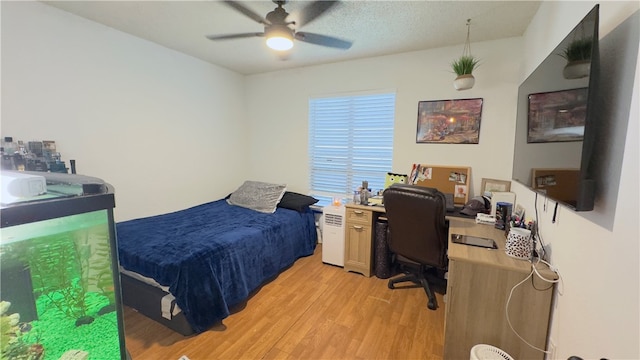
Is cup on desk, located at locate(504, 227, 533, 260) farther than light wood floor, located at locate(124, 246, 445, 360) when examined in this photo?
No

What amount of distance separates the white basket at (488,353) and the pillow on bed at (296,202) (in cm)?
228

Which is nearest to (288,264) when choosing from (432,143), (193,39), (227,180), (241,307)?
(241,307)

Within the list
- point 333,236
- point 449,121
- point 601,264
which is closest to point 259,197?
point 333,236

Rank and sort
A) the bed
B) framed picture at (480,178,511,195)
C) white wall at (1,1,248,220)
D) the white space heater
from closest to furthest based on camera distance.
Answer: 1. the bed
2. white wall at (1,1,248,220)
3. framed picture at (480,178,511,195)
4. the white space heater

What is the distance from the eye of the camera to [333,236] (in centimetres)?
311

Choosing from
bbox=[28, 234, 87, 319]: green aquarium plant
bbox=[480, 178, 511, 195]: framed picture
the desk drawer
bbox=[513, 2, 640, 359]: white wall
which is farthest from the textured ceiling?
bbox=[28, 234, 87, 319]: green aquarium plant

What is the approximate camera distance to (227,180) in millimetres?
4129

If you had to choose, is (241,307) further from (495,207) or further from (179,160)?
(495,207)

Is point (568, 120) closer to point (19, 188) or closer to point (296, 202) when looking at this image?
point (19, 188)

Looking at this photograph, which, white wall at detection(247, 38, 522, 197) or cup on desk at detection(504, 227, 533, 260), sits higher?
white wall at detection(247, 38, 522, 197)

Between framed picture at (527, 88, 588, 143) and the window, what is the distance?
171cm

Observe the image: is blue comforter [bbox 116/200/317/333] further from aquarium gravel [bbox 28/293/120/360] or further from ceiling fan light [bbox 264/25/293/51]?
ceiling fan light [bbox 264/25/293/51]

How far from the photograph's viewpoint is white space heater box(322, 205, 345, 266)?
307 centimetres

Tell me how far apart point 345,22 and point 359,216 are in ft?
6.27
